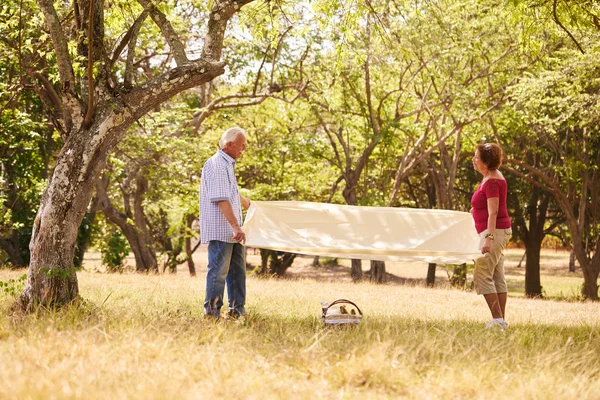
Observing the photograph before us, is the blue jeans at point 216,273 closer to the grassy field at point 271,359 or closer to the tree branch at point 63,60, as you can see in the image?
the grassy field at point 271,359

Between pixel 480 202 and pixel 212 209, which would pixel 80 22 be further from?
pixel 480 202

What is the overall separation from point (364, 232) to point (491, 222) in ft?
5.06

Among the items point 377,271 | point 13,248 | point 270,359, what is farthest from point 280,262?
point 270,359

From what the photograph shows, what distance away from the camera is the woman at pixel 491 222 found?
6816 millimetres

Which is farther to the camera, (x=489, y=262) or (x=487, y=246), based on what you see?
(x=489, y=262)

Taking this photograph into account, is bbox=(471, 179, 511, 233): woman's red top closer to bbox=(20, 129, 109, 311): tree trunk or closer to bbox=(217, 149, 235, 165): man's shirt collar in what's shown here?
bbox=(217, 149, 235, 165): man's shirt collar

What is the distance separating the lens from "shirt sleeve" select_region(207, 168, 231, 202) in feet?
21.1

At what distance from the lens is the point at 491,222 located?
6789 mm

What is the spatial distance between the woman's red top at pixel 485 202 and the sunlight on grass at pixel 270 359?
3.81 ft

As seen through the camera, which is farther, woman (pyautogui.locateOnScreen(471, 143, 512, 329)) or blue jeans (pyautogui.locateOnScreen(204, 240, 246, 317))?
woman (pyautogui.locateOnScreen(471, 143, 512, 329))

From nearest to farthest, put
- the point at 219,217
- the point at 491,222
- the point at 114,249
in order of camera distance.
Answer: the point at 219,217 → the point at 491,222 → the point at 114,249

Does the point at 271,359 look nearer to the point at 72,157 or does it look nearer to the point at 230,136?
the point at 230,136

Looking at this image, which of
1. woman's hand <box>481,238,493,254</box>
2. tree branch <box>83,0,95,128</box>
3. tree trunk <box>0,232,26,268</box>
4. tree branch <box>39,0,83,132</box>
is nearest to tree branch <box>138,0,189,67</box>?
tree branch <box>83,0,95,128</box>

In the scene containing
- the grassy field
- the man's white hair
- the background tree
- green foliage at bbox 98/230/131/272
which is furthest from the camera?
green foliage at bbox 98/230/131/272
